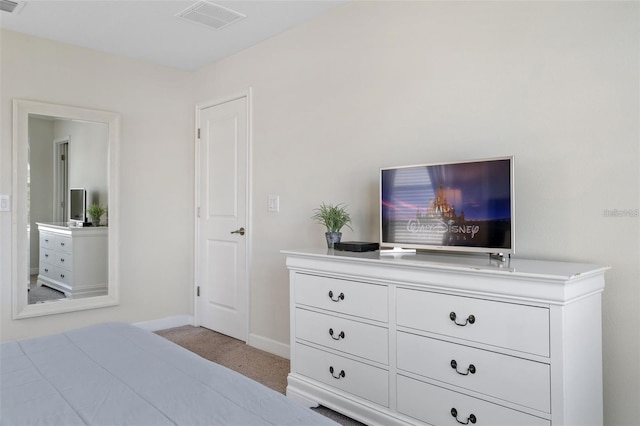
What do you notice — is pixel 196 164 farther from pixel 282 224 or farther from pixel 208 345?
pixel 208 345

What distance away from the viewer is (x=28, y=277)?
3.47m

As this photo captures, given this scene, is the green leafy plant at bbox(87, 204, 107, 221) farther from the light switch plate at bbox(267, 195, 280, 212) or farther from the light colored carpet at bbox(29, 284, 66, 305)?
the light switch plate at bbox(267, 195, 280, 212)

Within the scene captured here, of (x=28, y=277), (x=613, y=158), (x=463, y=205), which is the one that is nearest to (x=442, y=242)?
(x=463, y=205)

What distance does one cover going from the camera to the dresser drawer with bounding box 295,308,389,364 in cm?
214

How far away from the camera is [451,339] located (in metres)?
1.86

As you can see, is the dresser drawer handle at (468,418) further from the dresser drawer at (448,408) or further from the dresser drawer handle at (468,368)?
the dresser drawer handle at (468,368)

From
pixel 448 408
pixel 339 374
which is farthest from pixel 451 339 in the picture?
pixel 339 374

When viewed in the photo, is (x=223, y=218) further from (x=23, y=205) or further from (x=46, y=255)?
(x=23, y=205)

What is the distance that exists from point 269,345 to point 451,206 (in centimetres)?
205

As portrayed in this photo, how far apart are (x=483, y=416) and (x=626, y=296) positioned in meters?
0.81

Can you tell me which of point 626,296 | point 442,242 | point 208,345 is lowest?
point 208,345

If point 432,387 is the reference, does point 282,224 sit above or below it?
above

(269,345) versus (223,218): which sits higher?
(223,218)

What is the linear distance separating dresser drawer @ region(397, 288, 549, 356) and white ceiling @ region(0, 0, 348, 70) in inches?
83.0
